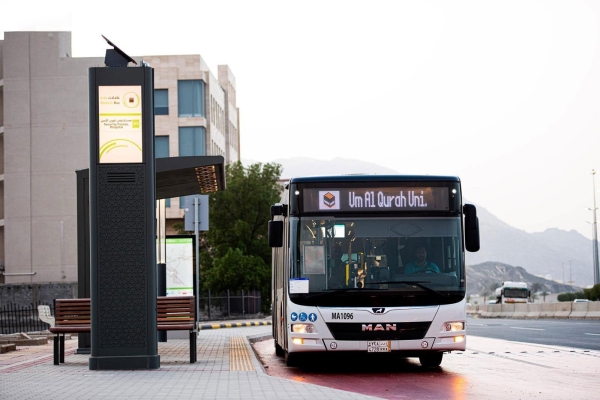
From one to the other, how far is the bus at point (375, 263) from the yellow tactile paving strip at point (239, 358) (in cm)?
77

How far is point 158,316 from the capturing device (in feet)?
53.8

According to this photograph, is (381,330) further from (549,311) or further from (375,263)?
(549,311)

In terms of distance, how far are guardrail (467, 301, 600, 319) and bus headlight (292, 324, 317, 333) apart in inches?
1258

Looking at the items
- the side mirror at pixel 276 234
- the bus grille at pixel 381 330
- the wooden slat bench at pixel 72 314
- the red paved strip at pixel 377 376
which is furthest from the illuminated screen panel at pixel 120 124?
the red paved strip at pixel 377 376

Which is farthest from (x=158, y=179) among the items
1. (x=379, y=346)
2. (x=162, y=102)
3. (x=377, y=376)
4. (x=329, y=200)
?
(x=162, y=102)

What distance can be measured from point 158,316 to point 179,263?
11.0 metres

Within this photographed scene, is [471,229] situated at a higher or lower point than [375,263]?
higher

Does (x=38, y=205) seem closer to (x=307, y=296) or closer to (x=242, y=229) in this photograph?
(x=242, y=229)

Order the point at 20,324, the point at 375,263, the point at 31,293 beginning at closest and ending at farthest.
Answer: the point at 375,263 < the point at 20,324 < the point at 31,293

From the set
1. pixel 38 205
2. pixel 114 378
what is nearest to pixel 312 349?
pixel 114 378

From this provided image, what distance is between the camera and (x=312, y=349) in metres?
16.0

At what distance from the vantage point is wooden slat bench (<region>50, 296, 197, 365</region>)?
16.2m

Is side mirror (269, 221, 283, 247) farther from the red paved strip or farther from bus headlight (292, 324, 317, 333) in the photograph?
the red paved strip

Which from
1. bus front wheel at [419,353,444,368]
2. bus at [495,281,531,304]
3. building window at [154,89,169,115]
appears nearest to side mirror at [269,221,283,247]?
bus front wheel at [419,353,444,368]
